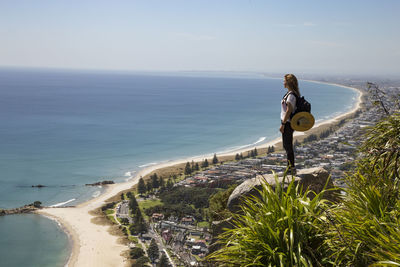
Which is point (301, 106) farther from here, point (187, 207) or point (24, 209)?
point (24, 209)

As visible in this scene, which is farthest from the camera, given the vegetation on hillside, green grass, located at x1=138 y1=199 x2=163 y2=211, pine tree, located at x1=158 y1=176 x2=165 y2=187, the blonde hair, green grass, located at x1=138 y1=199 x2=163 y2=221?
pine tree, located at x1=158 y1=176 x2=165 y2=187

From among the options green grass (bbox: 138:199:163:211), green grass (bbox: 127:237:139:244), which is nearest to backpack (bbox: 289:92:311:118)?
green grass (bbox: 127:237:139:244)

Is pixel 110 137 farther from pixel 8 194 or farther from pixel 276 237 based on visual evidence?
pixel 276 237

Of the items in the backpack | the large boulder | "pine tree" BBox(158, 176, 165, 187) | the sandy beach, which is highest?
the backpack

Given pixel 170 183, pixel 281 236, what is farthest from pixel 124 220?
pixel 281 236

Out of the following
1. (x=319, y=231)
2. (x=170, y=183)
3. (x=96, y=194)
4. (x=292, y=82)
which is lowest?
(x=96, y=194)

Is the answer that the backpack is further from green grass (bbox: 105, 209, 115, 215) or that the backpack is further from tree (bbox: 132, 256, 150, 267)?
green grass (bbox: 105, 209, 115, 215)

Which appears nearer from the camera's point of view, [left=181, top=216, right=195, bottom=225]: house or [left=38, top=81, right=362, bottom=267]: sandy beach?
[left=38, top=81, right=362, bottom=267]: sandy beach

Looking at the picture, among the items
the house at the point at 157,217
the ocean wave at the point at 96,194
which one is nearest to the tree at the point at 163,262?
the house at the point at 157,217

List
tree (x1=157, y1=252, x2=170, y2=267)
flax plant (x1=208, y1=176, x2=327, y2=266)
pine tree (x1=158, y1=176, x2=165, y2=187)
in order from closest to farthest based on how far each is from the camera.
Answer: flax plant (x1=208, y1=176, x2=327, y2=266), tree (x1=157, y1=252, x2=170, y2=267), pine tree (x1=158, y1=176, x2=165, y2=187)

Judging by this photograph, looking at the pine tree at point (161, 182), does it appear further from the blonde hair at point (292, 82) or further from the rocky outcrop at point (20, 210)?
the blonde hair at point (292, 82)

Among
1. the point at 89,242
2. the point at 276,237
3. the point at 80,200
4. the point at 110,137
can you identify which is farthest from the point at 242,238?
the point at 110,137
